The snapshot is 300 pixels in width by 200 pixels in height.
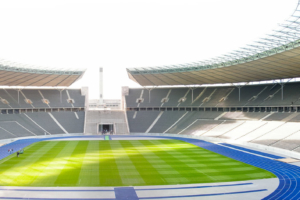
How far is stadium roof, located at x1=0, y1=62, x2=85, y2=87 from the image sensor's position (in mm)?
43144

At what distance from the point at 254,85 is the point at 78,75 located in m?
34.5

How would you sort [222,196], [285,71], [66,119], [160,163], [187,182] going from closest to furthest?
[222,196], [187,182], [160,163], [285,71], [66,119]

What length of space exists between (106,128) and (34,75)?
1886cm

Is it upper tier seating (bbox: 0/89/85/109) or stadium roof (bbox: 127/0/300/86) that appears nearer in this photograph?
stadium roof (bbox: 127/0/300/86)

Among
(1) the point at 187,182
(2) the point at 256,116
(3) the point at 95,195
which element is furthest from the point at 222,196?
(2) the point at 256,116

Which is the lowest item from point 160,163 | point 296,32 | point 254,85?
point 160,163

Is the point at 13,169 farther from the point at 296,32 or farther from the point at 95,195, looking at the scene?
the point at 296,32

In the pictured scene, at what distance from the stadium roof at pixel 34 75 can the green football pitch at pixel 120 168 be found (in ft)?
54.0

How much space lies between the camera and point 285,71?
40.4m

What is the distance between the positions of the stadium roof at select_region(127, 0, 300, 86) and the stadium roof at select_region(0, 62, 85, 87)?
11859mm

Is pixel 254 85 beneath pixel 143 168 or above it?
above

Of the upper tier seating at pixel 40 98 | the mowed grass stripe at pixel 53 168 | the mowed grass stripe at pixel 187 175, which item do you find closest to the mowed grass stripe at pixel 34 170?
the mowed grass stripe at pixel 53 168

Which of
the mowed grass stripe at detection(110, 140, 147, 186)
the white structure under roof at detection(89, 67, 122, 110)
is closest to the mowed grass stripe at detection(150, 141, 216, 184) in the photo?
the mowed grass stripe at detection(110, 140, 147, 186)

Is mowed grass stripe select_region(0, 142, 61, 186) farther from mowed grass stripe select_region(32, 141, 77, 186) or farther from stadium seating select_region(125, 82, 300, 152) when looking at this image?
stadium seating select_region(125, 82, 300, 152)
